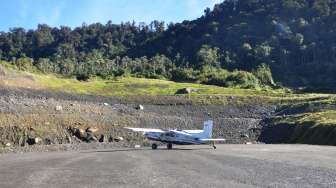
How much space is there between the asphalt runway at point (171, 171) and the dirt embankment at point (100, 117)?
15.6 m

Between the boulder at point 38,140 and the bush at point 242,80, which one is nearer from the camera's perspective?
the boulder at point 38,140

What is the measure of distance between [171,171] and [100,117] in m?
36.7

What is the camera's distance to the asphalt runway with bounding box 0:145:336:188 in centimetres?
2417

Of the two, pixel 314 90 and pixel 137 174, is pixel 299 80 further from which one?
pixel 137 174

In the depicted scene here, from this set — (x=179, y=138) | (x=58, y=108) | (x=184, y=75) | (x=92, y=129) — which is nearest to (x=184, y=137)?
(x=179, y=138)

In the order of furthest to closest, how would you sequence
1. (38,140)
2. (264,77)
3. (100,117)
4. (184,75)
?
(264,77), (184,75), (100,117), (38,140)

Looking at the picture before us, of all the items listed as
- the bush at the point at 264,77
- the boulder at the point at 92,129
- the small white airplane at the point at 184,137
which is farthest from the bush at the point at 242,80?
the small white airplane at the point at 184,137

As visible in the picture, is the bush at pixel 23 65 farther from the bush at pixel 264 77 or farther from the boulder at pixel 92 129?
the bush at pixel 264 77

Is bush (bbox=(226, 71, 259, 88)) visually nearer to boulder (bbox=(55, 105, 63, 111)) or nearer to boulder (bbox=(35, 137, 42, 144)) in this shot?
boulder (bbox=(55, 105, 63, 111))

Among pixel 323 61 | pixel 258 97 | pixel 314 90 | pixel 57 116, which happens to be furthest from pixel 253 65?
pixel 57 116

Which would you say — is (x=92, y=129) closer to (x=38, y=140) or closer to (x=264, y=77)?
(x=38, y=140)

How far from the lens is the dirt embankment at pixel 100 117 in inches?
2084

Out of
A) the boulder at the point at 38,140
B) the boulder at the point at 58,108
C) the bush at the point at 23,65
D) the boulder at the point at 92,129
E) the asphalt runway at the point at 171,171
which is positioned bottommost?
the boulder at the point at 38,140

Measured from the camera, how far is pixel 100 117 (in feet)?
212
